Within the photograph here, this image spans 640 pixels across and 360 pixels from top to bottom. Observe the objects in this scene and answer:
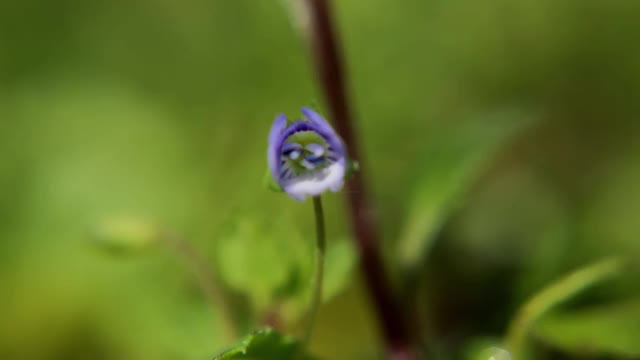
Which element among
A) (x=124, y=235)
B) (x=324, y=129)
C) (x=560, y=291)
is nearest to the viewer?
(x=324, y=129)

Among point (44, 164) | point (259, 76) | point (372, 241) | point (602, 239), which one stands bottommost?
point (372, 241)

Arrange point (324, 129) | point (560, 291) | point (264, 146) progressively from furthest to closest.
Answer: point (264, 146), point (560, 291), point (324, 129)

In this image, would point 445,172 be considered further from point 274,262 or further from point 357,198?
point 274,262

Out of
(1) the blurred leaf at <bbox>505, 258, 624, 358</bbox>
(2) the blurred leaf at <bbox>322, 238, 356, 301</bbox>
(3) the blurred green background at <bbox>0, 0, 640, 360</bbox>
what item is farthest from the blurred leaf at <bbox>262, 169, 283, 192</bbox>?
(3) the blurred green background at <bbox>0, 0, 640, 360</bbox>

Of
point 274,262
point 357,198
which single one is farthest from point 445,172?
point 274,262

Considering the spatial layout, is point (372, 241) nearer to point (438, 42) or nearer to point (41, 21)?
point (438, 42)

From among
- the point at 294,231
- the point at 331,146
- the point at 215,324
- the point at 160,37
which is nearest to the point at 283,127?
the point at 331,146
